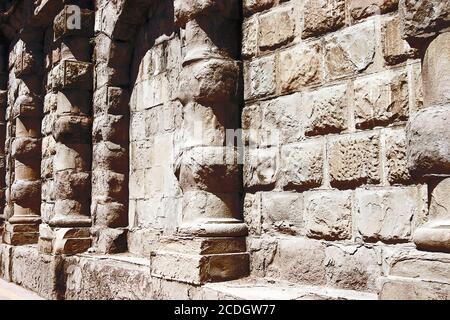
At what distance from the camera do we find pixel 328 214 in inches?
139

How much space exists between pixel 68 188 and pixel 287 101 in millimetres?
3798

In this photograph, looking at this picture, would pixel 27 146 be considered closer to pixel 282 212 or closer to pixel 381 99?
pixel 282 212

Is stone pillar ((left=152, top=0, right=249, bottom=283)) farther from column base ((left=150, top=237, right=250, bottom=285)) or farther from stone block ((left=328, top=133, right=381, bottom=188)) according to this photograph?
stone block ((left=328, top=133, right=381, bottom=188))

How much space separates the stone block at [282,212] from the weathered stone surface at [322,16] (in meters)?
1.12

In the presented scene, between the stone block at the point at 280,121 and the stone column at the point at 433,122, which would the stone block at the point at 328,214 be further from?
the stone column at the point at 433,122

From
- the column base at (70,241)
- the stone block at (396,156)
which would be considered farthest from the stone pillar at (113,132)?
the stone block at (396,156)

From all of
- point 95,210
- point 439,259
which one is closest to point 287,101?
point 439,259

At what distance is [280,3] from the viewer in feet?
13.2

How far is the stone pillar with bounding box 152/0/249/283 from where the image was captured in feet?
13.3

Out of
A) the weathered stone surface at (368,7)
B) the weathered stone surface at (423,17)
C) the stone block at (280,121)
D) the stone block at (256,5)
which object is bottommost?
the stone block at (280,121)

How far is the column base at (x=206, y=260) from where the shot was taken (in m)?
3.95

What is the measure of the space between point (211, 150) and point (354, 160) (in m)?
1.19

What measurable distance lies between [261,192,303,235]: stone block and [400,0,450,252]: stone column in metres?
1.23
